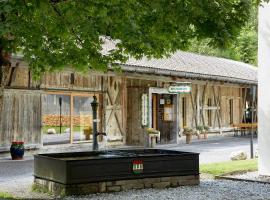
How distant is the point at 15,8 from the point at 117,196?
150 inches

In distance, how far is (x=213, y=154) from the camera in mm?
17734

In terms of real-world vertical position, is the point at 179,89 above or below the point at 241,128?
above

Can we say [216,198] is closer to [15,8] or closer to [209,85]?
[15,8]

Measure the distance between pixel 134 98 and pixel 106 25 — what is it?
1300cm

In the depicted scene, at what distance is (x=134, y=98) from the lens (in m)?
21.2

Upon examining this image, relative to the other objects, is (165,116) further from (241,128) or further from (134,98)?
Result: (241,128)

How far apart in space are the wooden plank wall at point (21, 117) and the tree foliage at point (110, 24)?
671 centimetres

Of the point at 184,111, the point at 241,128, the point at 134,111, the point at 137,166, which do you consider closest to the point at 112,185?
the point at 137,166

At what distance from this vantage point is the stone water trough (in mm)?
8906

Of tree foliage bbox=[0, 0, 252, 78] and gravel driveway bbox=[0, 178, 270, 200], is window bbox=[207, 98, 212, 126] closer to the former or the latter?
gravel driveway bbox=[0, 178, 270, 200]

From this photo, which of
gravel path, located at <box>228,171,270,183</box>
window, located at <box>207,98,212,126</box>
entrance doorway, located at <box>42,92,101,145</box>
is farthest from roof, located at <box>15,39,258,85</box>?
gravel path, located at <box>228,171,270,183</box>

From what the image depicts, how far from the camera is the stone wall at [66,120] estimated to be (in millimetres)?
17061

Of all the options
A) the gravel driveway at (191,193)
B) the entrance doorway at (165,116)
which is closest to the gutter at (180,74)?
the entrance doorway at (165,116)

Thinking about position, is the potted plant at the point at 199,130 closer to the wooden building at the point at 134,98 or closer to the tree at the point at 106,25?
the wooden building at the point at 134,98
